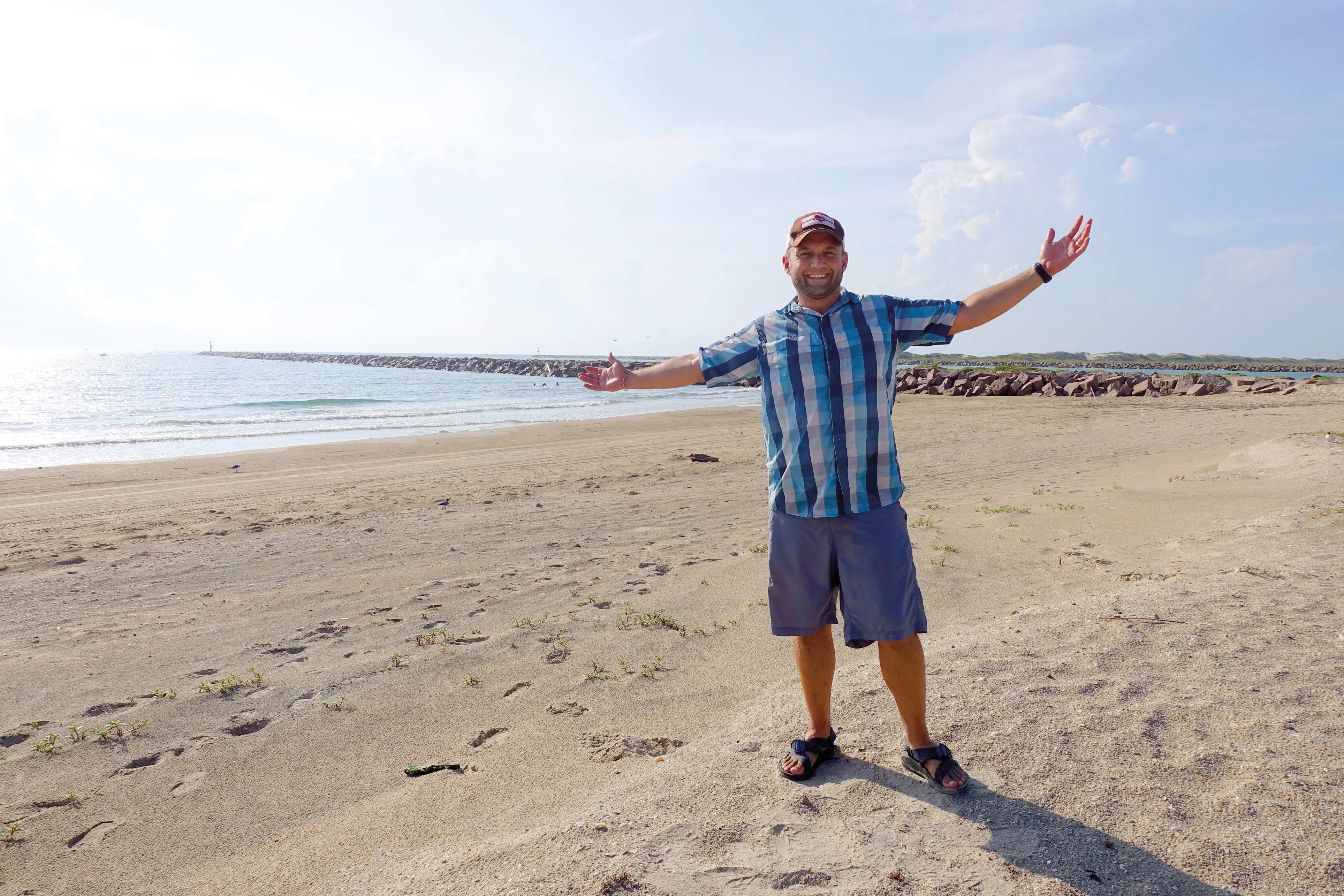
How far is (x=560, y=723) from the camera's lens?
146 inches

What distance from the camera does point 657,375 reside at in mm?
3018

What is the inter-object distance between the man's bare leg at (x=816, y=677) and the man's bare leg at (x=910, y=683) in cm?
8

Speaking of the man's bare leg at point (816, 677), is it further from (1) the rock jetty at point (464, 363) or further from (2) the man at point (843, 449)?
(1) the rock jetty at point (464, 363)

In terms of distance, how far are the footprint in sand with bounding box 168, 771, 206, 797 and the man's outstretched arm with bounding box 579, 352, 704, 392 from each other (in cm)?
254

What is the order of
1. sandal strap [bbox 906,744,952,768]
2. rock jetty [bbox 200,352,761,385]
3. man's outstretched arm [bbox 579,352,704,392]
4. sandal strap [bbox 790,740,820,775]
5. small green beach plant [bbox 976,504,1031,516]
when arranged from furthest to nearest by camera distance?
rock jetty [bbox 200,352,761,385] → small green beach plant [bbox 976,504,1031,516] → man's outstretched arm [bbox 579,352,704,392] → sandal strap [bbox 790,740,820,775] → sandal strap [bbox 906,744,952,768]

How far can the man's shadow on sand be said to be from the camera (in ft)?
7.09

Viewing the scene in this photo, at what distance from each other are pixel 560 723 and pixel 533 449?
11891 mm

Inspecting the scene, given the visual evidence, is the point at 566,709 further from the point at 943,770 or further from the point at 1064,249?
the point at 1064,249

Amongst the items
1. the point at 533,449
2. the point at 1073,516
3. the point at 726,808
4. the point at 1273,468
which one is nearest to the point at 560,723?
the point at 726,808

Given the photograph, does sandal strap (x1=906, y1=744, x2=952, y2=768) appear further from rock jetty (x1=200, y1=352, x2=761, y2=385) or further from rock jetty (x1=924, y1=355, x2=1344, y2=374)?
rock jetty (x1=924, y1=355, x2=1344, y2=374)

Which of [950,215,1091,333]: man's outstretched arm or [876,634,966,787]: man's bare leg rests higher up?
[950,215,1091,333]: man's outstretched arm

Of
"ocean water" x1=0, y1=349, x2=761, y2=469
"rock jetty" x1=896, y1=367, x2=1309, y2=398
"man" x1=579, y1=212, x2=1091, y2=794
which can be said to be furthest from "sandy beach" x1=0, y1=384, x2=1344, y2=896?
"rock jetty" x1=896, y1=367, x2=1309, y2=398

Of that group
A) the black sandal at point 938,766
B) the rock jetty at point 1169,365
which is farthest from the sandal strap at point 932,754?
the rock jetty at point 1169,365

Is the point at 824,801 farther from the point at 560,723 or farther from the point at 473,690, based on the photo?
the point at 473,690
